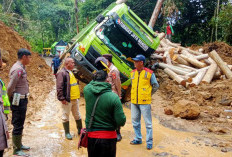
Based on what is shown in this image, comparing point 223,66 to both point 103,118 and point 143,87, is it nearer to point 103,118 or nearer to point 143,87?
point 143,87

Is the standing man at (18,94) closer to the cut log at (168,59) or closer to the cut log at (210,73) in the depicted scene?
the cut log at (210,73)

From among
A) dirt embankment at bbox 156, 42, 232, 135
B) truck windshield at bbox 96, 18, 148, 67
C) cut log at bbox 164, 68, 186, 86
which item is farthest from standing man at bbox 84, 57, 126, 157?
cut log at bbox 164, 68, 186, 86

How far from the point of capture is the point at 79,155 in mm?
4082

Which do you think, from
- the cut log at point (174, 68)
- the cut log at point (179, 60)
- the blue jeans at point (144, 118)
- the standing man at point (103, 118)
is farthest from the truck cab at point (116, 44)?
the standing man at point (103, 118)

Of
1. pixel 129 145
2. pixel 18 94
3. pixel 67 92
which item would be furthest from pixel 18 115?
pixel 129 145

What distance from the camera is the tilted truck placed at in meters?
7.34

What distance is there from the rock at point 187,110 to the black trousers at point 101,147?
14.0 feet

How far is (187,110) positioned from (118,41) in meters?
3.11

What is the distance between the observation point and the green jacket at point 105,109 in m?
2.58

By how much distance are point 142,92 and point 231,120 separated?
3.48m

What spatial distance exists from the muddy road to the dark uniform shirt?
45.4 inches

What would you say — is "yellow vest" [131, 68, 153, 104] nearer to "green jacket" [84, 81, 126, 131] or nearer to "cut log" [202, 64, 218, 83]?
"green jacket" [84, 81, 126, 131]

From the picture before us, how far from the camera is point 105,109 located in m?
2.60

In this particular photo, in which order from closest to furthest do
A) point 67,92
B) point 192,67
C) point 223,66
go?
point 67,92, point 223,66, point 192,67
